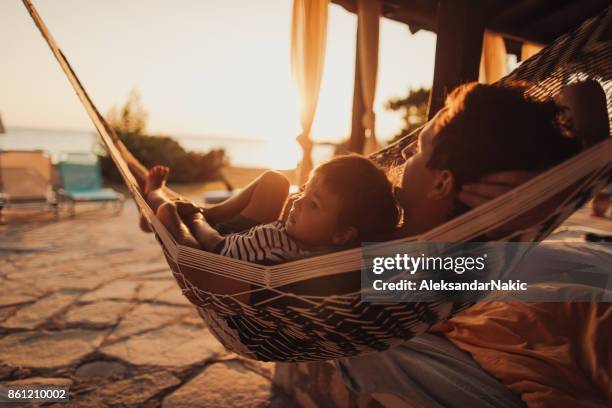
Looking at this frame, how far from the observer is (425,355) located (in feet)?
3.41

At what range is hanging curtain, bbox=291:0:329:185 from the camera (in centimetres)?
247

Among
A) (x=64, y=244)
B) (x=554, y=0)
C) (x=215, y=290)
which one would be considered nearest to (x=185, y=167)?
(x=64, y=244)

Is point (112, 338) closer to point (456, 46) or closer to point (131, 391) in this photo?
point (131, 391)

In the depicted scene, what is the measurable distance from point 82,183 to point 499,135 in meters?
5.67

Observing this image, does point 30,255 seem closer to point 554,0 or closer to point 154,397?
point 154,397

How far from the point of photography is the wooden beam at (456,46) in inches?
62.7

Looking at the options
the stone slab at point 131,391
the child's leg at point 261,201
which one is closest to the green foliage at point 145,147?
the stone slab at point 131,391

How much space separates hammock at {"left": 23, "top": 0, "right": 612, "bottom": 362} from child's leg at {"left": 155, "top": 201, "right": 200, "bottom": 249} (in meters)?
0.04

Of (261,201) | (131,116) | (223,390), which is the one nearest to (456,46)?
(261,201)

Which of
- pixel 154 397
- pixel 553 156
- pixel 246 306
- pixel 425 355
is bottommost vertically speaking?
pixel 154 397

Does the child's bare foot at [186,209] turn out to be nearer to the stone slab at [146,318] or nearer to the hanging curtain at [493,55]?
the stone slab at [146,318]

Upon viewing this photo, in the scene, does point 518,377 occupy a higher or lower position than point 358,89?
lower

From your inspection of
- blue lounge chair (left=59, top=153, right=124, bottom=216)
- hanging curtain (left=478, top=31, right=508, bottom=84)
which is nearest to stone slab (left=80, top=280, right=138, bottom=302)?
blue lounge chair (left=59, top=153, right=124, bottom=216)

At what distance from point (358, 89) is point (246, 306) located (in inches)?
100
